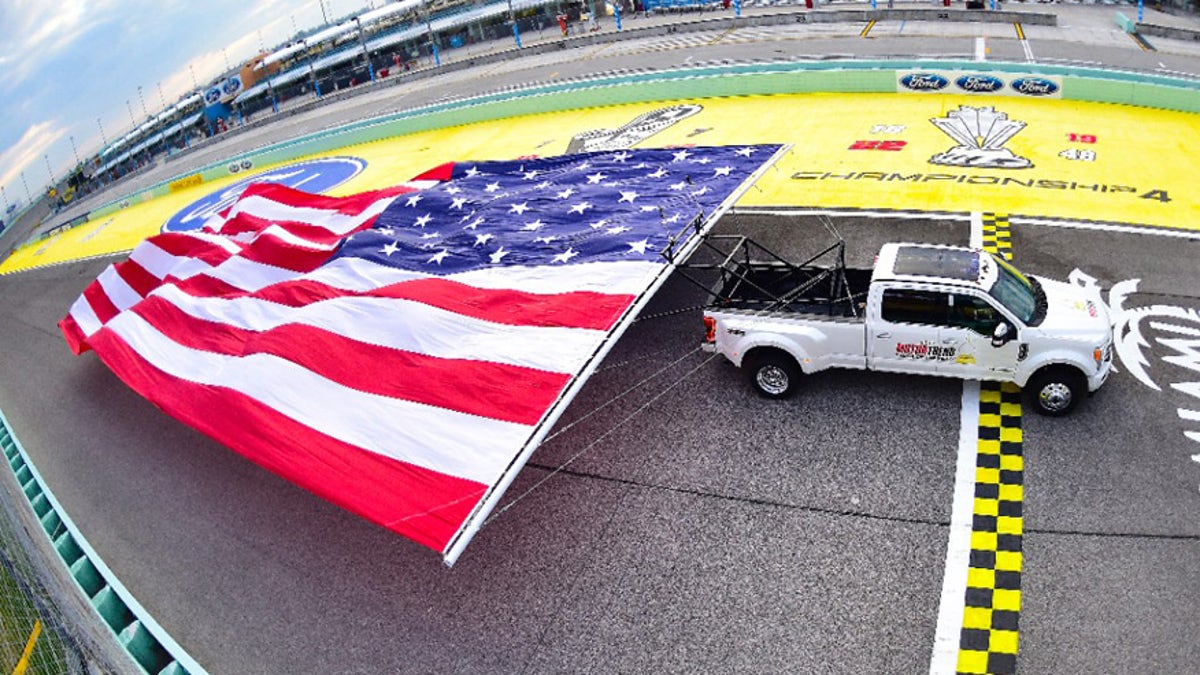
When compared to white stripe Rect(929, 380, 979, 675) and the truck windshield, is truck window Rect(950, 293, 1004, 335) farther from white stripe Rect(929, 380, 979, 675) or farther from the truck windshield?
white stripe Rect(929, 380, 979, 675)

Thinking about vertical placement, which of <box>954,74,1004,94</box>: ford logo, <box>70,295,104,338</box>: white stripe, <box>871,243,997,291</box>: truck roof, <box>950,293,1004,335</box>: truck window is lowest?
<box>950,293,1004,335</box>: truck window

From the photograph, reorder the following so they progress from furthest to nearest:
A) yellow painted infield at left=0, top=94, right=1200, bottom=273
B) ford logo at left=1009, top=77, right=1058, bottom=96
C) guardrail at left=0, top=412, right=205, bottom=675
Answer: ford logo at left=1009, top=77, right=1058, bottom=96, yellow painted infield at left=0, top=94, right=1200, bottom=273, guardrail at left=0, top=412, right=205, bottom=675

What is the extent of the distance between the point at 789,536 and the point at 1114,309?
7.95 metres

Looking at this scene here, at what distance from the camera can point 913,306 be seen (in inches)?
442

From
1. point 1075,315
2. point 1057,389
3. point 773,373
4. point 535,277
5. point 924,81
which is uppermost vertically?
point 924,81

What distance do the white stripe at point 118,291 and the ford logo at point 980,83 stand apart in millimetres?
23743

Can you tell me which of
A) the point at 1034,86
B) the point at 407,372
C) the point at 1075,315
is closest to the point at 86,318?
the point at 407,372

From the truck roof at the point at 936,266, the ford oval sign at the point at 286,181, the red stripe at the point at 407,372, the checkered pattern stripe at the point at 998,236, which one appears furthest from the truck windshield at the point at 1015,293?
the ford oval sign at the point at 286,181

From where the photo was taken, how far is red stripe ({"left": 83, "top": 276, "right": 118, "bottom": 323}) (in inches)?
679

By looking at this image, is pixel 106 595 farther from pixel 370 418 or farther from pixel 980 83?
pixel 980 83

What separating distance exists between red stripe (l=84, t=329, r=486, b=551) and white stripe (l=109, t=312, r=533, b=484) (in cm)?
13

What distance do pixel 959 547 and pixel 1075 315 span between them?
3.95 meters

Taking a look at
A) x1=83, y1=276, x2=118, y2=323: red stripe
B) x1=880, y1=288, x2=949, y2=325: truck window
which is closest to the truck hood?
x1=880, y1=288, x2=949, y2=325: truck window

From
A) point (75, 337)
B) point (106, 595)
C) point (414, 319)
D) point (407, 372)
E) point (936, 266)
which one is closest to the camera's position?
point (106, 595)
